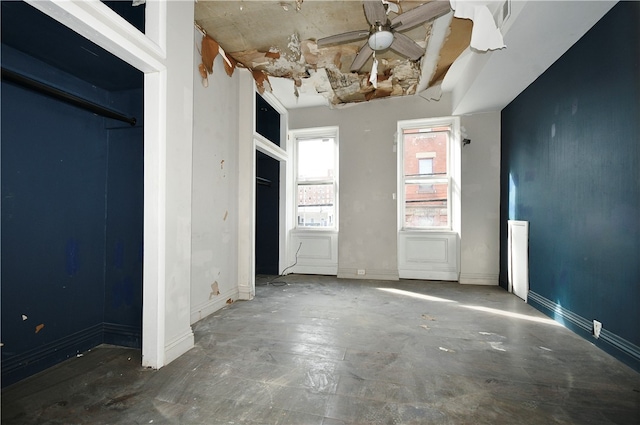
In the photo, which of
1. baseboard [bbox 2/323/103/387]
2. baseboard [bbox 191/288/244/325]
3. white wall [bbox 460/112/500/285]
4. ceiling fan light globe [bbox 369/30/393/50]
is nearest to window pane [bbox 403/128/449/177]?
white wall [bbox 460/112/500/285]

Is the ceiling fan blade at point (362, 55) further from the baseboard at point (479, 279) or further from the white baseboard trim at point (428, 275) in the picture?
the baseboard at point (479, 279)

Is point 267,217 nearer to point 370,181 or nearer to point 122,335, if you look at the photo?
point 370,181

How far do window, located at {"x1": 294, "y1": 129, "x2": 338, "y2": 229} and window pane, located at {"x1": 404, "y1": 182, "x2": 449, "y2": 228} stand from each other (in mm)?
1357

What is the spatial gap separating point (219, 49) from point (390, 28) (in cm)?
196

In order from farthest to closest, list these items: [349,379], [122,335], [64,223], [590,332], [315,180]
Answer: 1. [315,180]
2. [590,332]
3. [122,335]
4. [64,223]
5. [349,379]

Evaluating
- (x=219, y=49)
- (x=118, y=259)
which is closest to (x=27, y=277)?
(x=118, y=259)

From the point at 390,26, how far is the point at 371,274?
3.62 meters

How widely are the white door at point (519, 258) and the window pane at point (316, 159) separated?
3031mm

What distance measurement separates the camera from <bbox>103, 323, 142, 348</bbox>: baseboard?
2.18 metres

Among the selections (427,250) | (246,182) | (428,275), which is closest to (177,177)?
(246,182)

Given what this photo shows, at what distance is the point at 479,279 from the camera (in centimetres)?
444

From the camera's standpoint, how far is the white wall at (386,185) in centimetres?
443

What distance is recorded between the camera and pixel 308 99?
484 cm

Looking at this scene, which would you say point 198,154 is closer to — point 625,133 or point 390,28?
point 390,28
